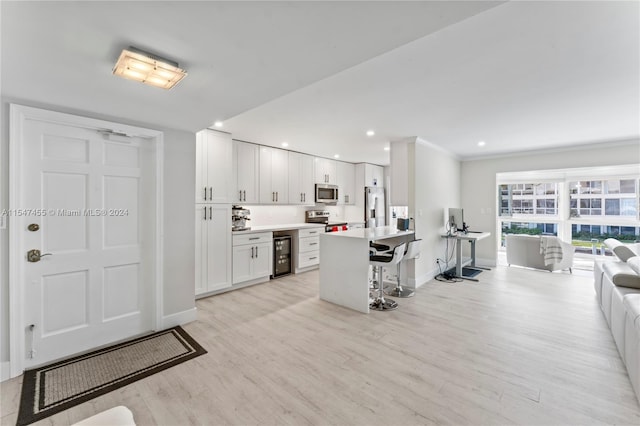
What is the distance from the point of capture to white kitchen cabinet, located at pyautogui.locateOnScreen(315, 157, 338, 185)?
6.00 meters

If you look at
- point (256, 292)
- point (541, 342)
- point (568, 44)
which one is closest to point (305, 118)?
point (568, 44)

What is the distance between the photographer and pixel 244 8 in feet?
3.79

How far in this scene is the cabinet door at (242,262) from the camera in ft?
13.9

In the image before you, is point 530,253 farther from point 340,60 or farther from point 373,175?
point 340,60

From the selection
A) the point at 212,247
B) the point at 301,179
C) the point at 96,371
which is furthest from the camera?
the point at 301,179

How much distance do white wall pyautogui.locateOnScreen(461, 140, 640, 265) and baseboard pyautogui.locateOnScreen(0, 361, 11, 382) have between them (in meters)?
7.19

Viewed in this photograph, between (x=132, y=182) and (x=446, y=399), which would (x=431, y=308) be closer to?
(x=446, y=399)

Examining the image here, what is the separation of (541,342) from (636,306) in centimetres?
83

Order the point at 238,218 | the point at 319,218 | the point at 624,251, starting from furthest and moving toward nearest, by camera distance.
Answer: the point at 319,218 < the point at 238,218 < the point at 624,251

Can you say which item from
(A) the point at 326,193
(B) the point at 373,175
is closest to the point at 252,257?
(A) the point at 326,193

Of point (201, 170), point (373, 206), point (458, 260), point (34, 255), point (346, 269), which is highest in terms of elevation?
point (201, 170)

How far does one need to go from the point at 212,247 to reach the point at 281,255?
1.46 m

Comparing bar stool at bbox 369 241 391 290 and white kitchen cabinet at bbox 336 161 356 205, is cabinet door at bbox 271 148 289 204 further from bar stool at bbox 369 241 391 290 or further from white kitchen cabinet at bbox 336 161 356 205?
bar stool at bbox 369 241 391 290

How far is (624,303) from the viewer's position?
225 cm
